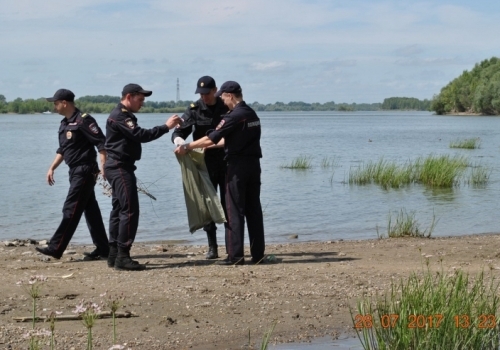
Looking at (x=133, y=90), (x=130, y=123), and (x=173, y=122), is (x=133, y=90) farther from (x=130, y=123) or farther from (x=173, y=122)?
(x=173, y=122)

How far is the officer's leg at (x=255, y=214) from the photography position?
9.33m

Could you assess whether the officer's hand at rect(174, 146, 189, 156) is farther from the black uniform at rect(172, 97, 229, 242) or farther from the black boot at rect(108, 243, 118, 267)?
the black boot at rect(108, 243, 118, 267)

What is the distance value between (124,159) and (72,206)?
48.0 inches

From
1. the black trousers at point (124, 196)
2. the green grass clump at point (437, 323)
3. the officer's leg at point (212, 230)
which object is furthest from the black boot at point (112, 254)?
the green grass clump at point (437, 323)

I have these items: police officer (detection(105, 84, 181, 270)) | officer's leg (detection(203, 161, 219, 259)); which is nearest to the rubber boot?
police officer (detection(105, 84, 181, 270))

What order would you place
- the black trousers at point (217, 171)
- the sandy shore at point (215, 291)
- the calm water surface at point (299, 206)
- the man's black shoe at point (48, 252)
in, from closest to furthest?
the sandy shore at point (215, 291) → the black trousers at point (217, 171) → the man's black shoe at point (48, 252) → the calm water surface at point (299, 206)

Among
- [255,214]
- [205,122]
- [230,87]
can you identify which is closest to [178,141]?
[205,122]

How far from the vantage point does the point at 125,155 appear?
892 cm

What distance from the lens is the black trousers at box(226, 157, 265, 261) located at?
9164mm

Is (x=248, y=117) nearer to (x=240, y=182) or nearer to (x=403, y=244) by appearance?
(x=240, y=182)

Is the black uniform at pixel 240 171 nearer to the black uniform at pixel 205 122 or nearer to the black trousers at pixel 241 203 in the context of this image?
the black trousers at pixel 241 203

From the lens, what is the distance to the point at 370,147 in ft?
161

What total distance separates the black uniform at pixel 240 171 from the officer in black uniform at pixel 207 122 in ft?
1.60

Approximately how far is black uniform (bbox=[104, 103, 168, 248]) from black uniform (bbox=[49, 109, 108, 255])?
45 cm
